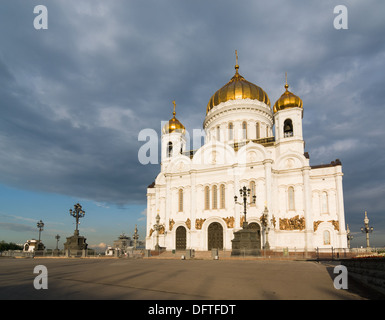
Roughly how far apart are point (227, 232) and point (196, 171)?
8809mm

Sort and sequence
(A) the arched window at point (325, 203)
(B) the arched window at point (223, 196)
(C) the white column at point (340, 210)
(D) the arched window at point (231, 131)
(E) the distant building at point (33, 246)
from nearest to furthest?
(C) the white column at point (340, 210), (A) the arched window at point (325, 203), (E) the distant building at point (33, 246), (B) the arched window at point (223, 196), (D) the arched window at point (231, 131)

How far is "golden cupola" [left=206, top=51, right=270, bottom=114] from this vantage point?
141ft

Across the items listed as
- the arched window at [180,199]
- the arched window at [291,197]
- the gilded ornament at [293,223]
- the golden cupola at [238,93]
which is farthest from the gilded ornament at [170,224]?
the golden cupola at [238,93]

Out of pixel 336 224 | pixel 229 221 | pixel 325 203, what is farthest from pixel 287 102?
pixel 229 221

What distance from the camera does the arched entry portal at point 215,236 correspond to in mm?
35688

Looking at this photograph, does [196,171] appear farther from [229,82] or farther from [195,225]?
[229,82]

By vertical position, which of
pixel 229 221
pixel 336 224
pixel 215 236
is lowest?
pixel 215 236

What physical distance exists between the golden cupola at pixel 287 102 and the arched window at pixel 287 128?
1.87 m

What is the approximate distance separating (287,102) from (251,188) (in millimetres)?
11855

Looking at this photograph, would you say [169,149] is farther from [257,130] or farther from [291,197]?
[291,197]

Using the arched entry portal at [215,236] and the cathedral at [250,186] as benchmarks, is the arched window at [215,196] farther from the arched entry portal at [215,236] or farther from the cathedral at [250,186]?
the arched entry portal at [215,236]

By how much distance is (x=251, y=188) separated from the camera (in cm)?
3553

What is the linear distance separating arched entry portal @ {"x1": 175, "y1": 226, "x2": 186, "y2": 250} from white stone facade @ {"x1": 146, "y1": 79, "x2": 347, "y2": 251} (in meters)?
0.12
